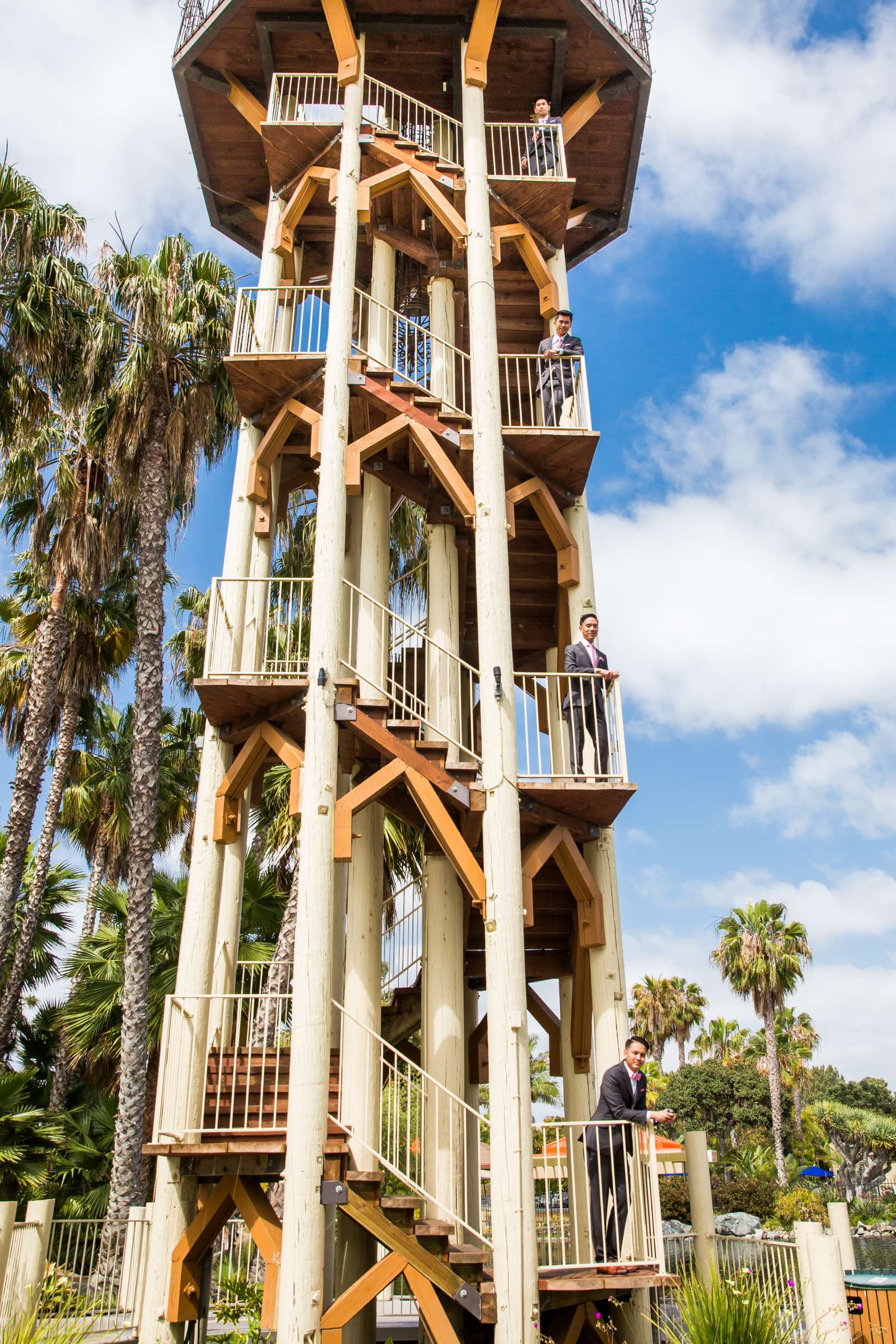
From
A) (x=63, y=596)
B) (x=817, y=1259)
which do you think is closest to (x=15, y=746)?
(x=63, y=596)

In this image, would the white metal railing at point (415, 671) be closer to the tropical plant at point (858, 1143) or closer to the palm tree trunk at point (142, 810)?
A: the palm tree trunk at point (142, 810)

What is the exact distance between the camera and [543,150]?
15375mm

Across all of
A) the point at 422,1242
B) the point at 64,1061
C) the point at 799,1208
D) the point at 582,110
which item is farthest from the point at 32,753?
the point at 799,1208

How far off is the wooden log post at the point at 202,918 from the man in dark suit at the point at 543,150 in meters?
4.01

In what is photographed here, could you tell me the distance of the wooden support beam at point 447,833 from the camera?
10.1 meters

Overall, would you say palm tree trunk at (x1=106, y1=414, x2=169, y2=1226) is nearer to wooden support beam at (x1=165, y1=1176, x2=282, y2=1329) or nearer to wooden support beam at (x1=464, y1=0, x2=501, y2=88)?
wooden support beam at (x1=165, y1=1176, x2=282, y2=1329)

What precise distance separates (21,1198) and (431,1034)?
848 cm

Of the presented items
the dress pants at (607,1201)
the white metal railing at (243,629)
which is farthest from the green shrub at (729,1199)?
the white metal railing at (243,629)

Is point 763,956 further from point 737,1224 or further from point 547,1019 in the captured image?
point 547,1019

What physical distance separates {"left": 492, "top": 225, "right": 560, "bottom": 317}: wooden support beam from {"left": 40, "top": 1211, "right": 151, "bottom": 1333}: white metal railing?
41.4ft

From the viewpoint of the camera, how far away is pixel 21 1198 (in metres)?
15.7

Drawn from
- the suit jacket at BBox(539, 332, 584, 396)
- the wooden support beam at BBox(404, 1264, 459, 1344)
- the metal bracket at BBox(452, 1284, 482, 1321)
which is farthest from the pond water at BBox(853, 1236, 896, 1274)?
the suit jacket at BBox(539, 332, 584, 396)

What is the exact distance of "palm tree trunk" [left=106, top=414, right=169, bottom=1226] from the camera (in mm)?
15734

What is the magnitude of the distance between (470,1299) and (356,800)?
433 centimetres
